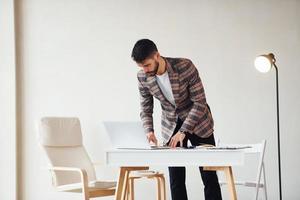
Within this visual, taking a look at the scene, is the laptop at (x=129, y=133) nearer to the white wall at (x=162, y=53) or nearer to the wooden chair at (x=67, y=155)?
the wooden chair at (x=67, y=155)

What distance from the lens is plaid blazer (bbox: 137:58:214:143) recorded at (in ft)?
11.2

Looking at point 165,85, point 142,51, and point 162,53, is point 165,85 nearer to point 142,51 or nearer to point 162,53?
point 142,51

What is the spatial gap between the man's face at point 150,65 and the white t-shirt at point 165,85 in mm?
60

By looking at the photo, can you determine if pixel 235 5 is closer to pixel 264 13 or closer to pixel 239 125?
pixel 264 13

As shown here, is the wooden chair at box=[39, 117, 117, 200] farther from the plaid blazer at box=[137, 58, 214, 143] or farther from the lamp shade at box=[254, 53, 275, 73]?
the lamp shade at box=[254, 53, 275, 73]

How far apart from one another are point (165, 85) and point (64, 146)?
1.40 meters

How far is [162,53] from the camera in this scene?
5.08 m
